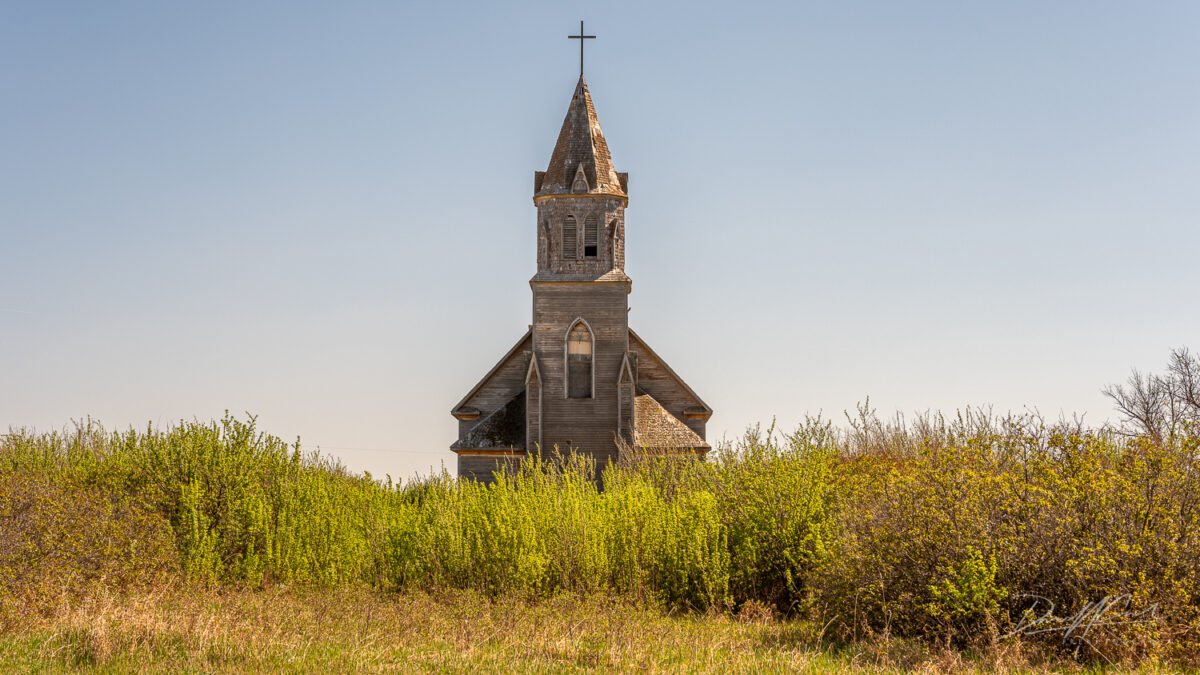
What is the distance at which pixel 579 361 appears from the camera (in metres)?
31.1

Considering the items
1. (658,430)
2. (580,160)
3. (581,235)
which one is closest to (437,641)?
(658,430)

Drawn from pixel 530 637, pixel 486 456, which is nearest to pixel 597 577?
pixel 530 637

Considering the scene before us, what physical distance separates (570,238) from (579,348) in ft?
11.5

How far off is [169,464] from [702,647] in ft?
31.6

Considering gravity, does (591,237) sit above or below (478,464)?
above

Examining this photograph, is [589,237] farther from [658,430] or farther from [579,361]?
[658,430]

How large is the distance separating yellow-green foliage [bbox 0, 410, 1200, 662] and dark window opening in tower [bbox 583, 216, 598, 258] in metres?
12.8

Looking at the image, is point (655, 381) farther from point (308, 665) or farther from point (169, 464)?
point (308, 665)

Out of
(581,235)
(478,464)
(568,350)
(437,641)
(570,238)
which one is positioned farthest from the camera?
(570,238)

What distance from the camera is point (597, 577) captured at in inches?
524

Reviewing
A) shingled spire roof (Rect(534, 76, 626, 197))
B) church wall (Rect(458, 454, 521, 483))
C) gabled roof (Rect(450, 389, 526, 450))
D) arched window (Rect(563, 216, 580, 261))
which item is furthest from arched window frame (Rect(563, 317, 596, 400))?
shingled spire roof (Rect(534, 76, 626, 197))

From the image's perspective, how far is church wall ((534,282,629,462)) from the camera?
3047cm

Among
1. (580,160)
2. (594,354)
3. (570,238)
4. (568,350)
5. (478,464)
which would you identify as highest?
(580,160)

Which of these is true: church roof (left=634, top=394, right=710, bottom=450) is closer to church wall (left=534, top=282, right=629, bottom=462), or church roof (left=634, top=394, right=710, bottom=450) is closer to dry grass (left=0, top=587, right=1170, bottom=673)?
church wall (left=534, top=282, right=629, bottom=462)
